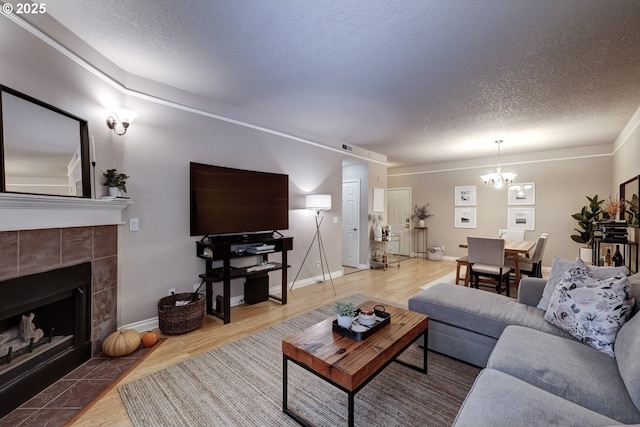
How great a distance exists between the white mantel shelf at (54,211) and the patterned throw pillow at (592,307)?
3.60m

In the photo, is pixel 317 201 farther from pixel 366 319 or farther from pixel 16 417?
pixel 16 417

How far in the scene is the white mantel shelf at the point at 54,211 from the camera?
168 centimetres

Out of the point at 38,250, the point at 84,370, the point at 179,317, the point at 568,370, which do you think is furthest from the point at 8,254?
the point at 568,370

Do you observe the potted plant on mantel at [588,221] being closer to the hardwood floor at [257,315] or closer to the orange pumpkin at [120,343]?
the hardwood floor at [257,315]

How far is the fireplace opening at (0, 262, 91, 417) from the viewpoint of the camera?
5.63 ft

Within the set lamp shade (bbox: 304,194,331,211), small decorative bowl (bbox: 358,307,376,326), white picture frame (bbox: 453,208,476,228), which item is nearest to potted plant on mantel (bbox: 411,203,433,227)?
white picture frame (bbox: 453,208,476,228)

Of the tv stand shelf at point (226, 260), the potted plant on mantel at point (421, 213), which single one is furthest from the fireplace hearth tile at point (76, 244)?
the potted plant on mantel at point (421, 213)

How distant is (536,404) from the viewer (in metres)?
1.16

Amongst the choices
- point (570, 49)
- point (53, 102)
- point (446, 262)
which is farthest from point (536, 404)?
point (446, 262)

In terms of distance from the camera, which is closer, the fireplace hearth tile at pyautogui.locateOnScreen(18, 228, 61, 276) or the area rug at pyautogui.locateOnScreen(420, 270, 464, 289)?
the fireplace hearth tile at pyautogui.locateOnScreen(18, 228, 61, 276)

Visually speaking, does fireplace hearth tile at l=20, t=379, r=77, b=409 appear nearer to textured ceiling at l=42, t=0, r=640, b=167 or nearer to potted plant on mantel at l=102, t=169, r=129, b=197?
potted plant on mantel at l=102, t=169, r=129, b=197

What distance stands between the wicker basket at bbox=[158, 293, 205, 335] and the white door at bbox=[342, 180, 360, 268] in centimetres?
387

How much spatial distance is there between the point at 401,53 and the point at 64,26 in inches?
104

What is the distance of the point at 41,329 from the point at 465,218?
7.54m
